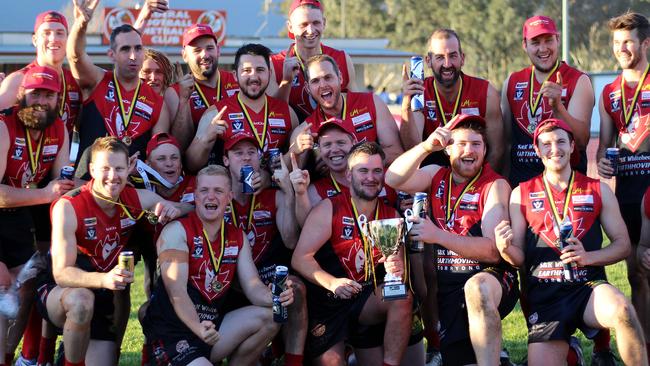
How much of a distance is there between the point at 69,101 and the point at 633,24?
4.76 meters

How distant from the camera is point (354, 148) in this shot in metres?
7.86

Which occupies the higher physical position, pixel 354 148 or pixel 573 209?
pixel 354 148

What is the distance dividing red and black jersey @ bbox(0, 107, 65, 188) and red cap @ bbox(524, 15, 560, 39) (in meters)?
4.00

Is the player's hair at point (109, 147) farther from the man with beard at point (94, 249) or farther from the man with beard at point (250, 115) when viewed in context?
the man with beard at point (250, 115)

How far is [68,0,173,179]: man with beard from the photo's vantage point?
8.55 meters

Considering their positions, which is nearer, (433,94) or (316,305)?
(316,305)

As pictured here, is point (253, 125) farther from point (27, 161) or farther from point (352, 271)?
point (27, 161)

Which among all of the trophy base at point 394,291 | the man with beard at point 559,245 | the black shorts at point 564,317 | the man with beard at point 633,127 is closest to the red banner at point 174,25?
the man with beard at point 633,127

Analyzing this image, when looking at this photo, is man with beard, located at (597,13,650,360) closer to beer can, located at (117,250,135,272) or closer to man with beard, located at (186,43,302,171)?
man with beard, located at (186,43,302,171)

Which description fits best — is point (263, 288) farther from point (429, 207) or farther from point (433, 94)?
point (433, 94)

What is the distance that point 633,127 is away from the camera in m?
8.37

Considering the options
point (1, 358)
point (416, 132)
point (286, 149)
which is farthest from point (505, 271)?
point (1, 358)

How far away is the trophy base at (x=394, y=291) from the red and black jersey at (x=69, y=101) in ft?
10.4

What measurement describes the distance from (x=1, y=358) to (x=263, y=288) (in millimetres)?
2072
